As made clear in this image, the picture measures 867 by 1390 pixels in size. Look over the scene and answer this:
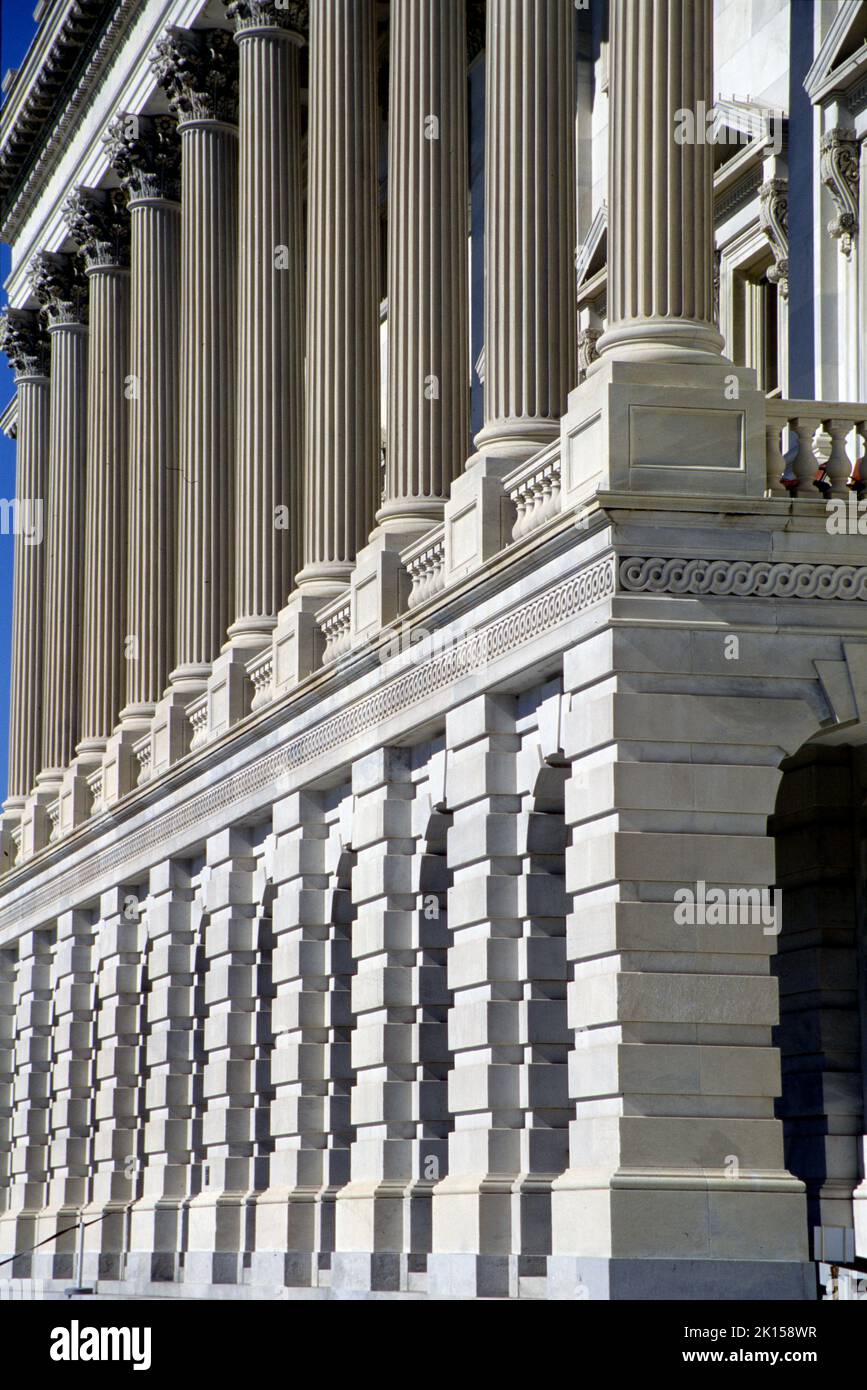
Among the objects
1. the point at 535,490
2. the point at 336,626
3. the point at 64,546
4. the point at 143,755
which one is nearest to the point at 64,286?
the point at 64,546

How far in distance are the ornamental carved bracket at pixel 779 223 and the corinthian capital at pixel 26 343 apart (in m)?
37.8

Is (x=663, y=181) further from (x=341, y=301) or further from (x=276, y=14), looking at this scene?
(x=276, y=14)

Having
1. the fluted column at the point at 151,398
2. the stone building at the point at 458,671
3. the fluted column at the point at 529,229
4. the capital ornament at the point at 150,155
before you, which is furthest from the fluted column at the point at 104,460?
the fluted column at the point at 529,229

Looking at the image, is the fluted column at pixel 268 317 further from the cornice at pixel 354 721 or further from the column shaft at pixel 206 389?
the cornice at pixel 354 721

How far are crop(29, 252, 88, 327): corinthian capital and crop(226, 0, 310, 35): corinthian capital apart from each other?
2132cm

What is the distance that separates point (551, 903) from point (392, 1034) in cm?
602

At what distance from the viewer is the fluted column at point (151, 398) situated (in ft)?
205

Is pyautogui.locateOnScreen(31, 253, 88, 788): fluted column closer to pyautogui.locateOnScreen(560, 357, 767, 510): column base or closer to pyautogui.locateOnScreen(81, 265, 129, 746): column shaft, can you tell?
pyautogui.locateOnScreen(81, 265, 129, 746): column shaft

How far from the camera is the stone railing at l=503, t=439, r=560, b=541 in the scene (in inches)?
1428

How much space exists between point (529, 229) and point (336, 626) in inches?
385

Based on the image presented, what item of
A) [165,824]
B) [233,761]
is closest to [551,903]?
[233,761]

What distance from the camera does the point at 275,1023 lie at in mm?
47375

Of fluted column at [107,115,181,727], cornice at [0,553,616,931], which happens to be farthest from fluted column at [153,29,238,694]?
cornice at [0,553,616,931]
